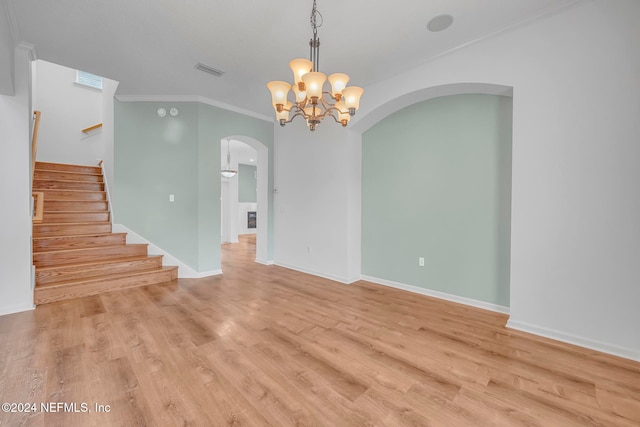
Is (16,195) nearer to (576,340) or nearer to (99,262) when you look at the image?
(99,262)

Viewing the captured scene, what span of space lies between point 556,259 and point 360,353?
200cm

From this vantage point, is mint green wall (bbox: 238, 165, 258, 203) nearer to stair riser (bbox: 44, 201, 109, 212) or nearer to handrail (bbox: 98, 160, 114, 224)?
handrail (bbox: 98, 160, 114, 224)

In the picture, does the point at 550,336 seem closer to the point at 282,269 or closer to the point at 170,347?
the point at 170,347

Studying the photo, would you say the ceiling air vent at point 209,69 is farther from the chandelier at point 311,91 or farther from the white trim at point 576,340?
the white trim at point 576,340

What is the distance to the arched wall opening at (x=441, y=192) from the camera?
9.95 feet

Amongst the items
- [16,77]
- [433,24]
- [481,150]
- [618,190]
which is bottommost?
[618,190]

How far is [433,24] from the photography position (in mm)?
2547

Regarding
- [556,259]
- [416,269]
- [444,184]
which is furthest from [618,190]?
[416,269]

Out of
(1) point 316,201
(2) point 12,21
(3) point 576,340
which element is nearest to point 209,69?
(2) point 12,21

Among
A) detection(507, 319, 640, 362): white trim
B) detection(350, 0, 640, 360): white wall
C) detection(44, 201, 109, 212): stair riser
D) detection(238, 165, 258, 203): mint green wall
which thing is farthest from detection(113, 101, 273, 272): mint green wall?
detection(238, 165, 258, 203): mint green wall

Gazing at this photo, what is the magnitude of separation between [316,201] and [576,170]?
10.7 feet

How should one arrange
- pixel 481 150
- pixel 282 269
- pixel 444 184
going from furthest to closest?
pixel 282 269 → pixel 444 184 → pixel 481 150

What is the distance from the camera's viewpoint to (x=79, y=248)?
3949 mm

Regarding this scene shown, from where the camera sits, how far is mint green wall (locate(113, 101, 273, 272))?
4.36 metres
